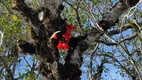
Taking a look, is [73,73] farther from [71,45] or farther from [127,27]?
[127,27]

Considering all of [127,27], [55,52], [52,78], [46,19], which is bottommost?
[52,78]

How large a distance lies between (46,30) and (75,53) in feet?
2.14

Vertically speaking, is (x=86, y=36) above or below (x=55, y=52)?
above

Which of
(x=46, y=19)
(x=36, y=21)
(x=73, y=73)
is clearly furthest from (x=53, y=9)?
(x=73, y=73)

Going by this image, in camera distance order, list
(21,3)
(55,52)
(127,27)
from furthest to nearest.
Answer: (127,27) → (55,52) → (21,3)

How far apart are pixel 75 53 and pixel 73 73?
0.37m

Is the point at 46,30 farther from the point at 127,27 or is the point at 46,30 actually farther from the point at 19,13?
the point at 127,27

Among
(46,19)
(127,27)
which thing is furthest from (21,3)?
(127,27)

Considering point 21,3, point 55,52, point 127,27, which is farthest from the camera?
point 127,27

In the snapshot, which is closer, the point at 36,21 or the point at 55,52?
the point at 36,21

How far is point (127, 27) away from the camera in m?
6.37

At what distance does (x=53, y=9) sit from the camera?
607 cm

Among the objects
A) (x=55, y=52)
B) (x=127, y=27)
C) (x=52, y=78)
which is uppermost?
(x=127, y=27)

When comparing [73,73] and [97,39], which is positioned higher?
[97,39]
